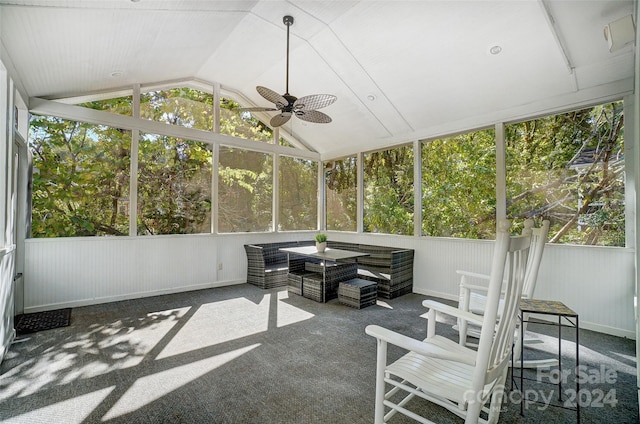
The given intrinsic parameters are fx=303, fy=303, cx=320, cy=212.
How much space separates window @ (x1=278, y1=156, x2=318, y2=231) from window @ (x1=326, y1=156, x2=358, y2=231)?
35cm

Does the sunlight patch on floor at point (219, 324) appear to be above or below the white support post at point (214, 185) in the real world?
below

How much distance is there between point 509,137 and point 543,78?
0.87m

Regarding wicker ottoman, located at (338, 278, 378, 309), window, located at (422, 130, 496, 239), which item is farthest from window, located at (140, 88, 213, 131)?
window, located at (422, 130, 496, 239)

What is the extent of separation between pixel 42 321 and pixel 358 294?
3.86 m

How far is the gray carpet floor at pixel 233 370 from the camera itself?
201 centimetres

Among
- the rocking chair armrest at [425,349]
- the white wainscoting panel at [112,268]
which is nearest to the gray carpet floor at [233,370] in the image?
the white wainscoting panel at [112,268]

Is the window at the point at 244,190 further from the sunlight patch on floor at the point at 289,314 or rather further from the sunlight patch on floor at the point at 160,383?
the sunlight patch on floor at the point at 160,383

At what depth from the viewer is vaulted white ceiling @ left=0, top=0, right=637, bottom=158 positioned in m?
2.91

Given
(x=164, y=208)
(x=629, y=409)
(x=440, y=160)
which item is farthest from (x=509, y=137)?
(x=164, y=208)

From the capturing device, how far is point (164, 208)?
5.02 meters

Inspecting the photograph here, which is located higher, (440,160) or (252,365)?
(440,160)

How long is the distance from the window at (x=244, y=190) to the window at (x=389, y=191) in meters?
2.05

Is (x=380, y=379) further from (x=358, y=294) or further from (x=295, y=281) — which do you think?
(x=295, y=281)

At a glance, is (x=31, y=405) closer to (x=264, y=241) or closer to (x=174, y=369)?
(x=174, y=369)
